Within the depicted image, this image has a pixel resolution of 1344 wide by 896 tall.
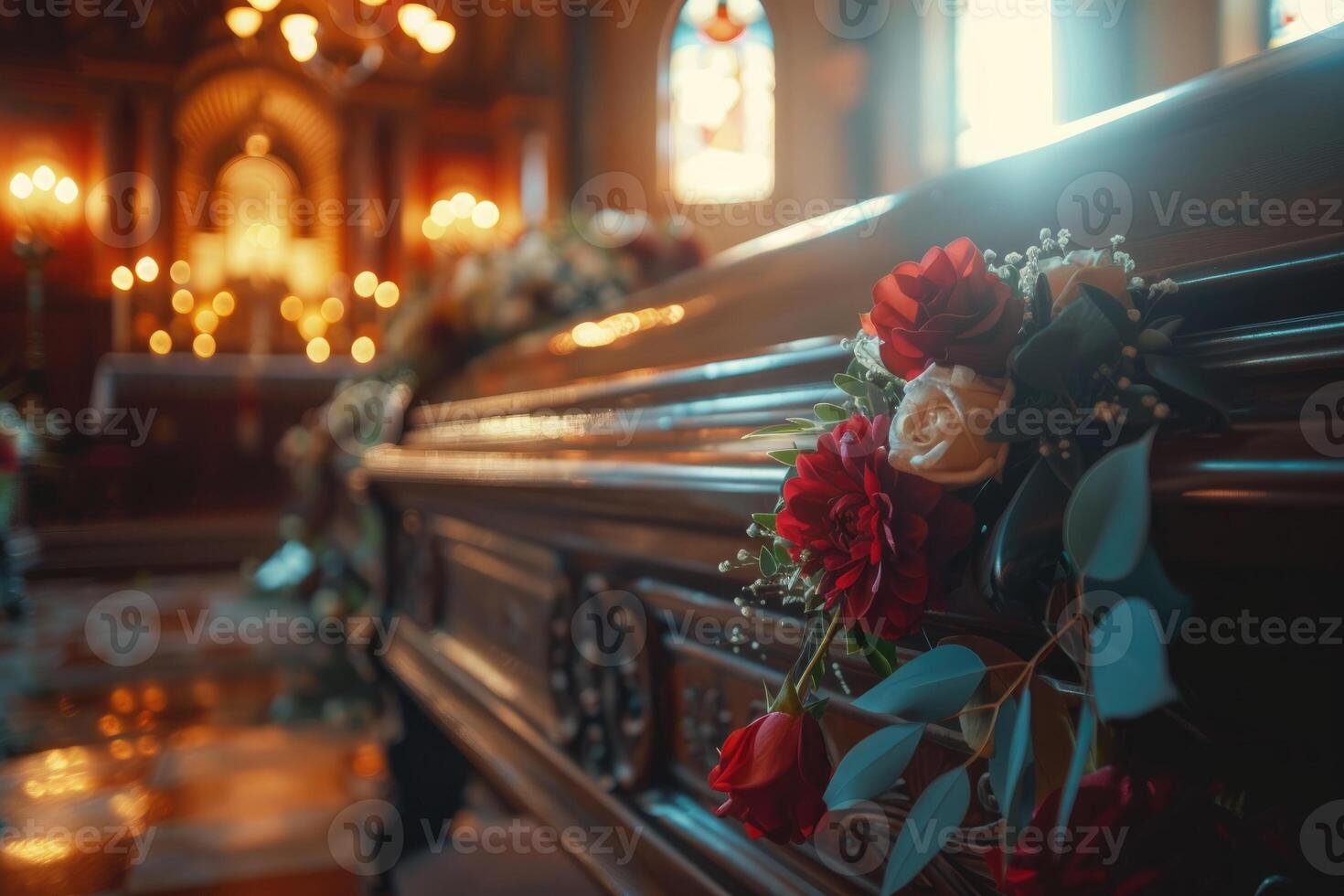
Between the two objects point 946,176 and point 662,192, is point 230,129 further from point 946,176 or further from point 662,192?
point 946,176

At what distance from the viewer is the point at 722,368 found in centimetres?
123

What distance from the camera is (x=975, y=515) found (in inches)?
21.5

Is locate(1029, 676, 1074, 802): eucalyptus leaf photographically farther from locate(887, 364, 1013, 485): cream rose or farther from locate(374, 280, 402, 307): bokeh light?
locate(374, 280, 402, 307): bokeh light

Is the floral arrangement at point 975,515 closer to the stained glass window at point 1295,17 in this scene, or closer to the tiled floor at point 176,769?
the stained glass window at point 1295,17

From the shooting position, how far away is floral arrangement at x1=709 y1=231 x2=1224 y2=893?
49 cm

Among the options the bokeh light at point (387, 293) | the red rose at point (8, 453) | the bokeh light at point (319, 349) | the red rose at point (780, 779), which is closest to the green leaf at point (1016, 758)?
the red rose at point (780, 779)

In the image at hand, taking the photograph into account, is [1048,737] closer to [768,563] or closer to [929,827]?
[929,827]

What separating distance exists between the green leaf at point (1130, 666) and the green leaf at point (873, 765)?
118 mm

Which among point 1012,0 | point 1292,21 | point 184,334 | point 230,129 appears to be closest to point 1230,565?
point 1292,21

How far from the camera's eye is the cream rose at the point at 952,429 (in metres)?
0.51

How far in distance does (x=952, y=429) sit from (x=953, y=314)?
0.20 ft

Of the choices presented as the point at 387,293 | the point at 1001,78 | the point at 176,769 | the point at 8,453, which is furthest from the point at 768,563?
the point at 387,293

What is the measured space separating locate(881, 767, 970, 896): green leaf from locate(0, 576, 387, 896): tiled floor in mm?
1672

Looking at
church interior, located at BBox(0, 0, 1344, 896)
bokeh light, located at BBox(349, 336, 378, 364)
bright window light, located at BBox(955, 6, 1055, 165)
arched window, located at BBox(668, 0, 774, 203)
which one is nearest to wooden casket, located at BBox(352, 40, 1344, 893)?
church interior, located at BBox(0, 0, 1344, 896)
